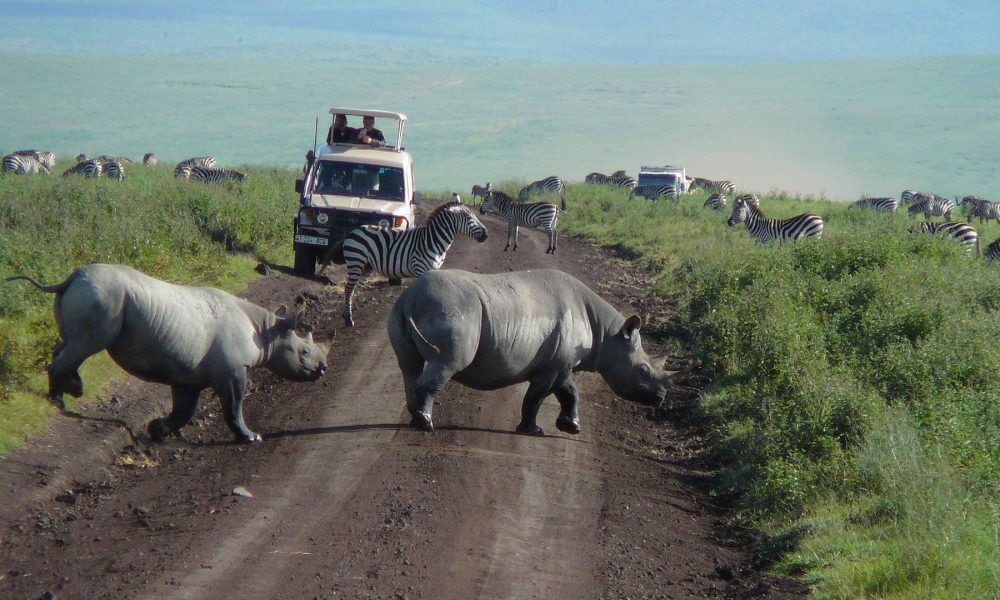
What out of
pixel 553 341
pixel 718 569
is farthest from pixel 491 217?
pixel 718 569

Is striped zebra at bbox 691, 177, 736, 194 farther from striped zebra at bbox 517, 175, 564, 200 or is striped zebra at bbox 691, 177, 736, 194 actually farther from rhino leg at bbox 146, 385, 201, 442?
rhino leg at bbox 146, 385, 201, 442

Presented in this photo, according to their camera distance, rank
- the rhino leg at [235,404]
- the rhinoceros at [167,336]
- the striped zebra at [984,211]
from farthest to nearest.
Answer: the striped zebra at [984,211]
the rhino leg at [235,404]
the rhinoceros at [167,336]

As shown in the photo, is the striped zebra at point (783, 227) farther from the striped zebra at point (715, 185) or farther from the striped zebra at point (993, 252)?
the striped zebra at point (715, 185)

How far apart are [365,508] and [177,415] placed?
242cm

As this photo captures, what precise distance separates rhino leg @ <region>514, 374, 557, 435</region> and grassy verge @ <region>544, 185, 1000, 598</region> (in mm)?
1609

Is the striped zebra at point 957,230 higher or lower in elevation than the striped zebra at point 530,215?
higher

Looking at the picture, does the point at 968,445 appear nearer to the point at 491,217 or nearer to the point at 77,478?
the point at 77,478

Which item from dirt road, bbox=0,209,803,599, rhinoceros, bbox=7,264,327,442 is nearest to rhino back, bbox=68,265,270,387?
rhinoceros, bbox=7,264,327,442

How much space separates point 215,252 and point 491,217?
67.1 ft

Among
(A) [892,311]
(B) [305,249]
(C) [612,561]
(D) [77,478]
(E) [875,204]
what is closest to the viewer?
(C) [612,561]

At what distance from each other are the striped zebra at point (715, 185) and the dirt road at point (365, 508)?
39.4 metres

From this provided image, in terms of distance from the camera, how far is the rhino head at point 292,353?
32.0 feet

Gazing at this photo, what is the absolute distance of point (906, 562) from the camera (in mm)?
6332

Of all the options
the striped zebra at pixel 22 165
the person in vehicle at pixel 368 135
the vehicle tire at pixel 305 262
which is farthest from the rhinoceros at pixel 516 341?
the striped zebra at pixel 22 165
